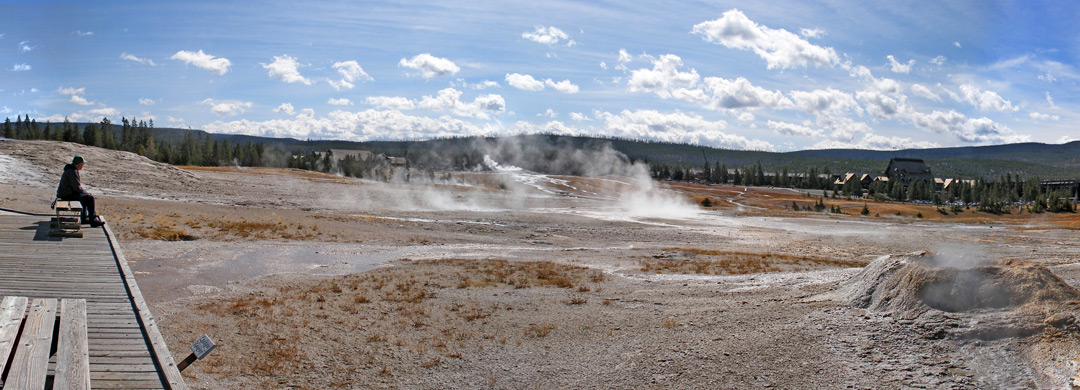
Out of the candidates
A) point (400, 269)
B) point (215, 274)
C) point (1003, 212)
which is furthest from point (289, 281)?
point (1003, 212)

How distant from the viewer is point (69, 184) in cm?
1633

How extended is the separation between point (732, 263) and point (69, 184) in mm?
21068

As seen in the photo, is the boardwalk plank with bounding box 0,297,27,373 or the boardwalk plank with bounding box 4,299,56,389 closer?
the boardwalk plank with bounding box 4,299,56,389

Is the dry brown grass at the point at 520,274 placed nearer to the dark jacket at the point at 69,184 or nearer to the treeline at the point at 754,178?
the dark jacket at the point at 69,184

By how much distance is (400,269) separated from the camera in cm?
2048

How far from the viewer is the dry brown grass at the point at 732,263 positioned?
20594 millimetres

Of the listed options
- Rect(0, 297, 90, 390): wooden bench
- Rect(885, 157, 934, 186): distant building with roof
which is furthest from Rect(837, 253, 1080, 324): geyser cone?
Rect(885, 157, 934, 186): distant building with roof

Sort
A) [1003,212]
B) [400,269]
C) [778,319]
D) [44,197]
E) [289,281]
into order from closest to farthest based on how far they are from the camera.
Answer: [778,319]
[289,281]
[400,269]
[44,197]
[1003,212]

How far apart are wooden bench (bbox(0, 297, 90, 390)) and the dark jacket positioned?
10656 mm

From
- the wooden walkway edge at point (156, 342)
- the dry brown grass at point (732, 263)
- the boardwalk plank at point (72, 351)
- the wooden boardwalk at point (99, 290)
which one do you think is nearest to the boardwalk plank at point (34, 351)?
the boardwalk plank at point (72, 351)

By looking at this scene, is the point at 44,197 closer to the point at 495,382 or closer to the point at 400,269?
the point at 400,269

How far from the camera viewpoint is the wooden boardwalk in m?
6.18

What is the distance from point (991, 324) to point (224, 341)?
1219 centimetres

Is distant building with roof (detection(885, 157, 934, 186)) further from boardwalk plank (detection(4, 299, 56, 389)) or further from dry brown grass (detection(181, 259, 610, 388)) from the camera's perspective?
boardwalk plank (detection(4, 299, 56, 389))
